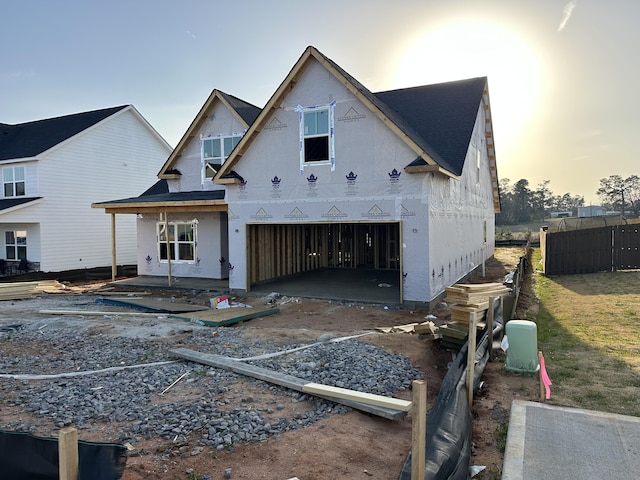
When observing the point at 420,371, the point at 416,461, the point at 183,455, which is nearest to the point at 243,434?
the point at 183,455

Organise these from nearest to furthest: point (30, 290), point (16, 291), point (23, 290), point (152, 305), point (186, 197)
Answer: point (152, 305)
point (16, 291)
point (23, 290)
point (30, 290)
point (186, 197)

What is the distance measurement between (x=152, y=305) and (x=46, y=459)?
9150 millimetres

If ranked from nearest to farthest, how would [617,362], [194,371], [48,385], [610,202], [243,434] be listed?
1. [243,434]
2. [48,385]
3. [194,371]
4. [617,362]
5. [610,202]

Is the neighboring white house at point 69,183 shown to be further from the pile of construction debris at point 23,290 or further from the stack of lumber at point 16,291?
the stack of lumber at point 16,291

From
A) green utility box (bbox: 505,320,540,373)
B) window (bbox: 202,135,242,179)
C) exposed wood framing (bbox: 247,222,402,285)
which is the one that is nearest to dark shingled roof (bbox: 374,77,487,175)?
exposed wood framing (bbox: 247,222,402,285)

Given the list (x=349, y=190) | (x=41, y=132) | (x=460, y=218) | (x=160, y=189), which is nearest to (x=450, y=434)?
(x=349, y=190)

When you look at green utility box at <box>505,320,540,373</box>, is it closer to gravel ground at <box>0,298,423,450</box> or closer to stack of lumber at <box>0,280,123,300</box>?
gravel ground at <box>0,298,423,450</box>

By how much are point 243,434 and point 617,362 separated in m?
6.40

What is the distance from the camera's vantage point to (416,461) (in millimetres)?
3318

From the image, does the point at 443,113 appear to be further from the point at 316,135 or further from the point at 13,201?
the point at 13,201

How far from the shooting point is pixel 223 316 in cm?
1055

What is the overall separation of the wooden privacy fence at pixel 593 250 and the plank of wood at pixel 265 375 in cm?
1563

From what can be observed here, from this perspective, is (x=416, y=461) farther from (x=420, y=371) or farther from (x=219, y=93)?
(x=219, y=93)

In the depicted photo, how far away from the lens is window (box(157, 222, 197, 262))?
1742 cm
